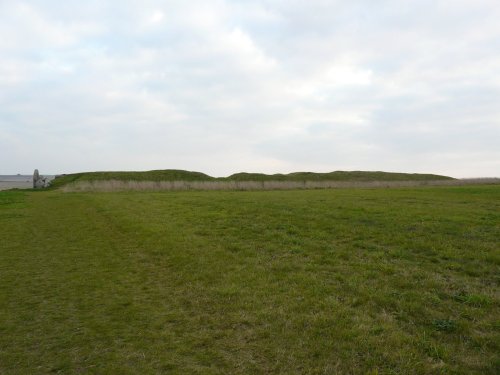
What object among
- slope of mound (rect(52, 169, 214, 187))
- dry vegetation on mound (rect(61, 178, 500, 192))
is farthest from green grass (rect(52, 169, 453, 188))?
dry vegetation on mound (rect(61, 178, 500, 192))

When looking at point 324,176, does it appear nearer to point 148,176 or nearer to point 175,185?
point 148,176

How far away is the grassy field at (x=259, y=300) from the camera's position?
4.82 meters

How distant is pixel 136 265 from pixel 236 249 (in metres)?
2.59

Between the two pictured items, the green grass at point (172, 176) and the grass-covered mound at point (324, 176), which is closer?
the green grass at point (172, 176)

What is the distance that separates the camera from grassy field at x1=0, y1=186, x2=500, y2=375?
4824mm

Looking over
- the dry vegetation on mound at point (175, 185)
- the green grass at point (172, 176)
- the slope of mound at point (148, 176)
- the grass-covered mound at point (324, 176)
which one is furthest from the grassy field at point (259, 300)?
the grass-covered mound at point (324, 176)

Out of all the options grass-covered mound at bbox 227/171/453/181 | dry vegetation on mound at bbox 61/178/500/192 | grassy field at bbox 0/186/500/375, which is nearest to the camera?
grassy field at bbox 0/186/500/375

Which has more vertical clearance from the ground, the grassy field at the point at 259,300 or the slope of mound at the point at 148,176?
the slope of mound at the point at 148,176

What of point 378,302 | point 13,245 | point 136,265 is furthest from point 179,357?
point 13,245

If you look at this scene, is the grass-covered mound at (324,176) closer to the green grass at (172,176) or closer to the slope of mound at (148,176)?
the green grass at (172,176)

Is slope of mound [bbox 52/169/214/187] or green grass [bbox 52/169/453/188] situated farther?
slope of mound [bbox 52/169/214/187]

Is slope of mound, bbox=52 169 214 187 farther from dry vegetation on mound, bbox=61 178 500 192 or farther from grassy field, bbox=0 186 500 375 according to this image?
grassy field, bbox=0 186 500 375

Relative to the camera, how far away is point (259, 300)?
682 cm

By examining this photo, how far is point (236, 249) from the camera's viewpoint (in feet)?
35.0
